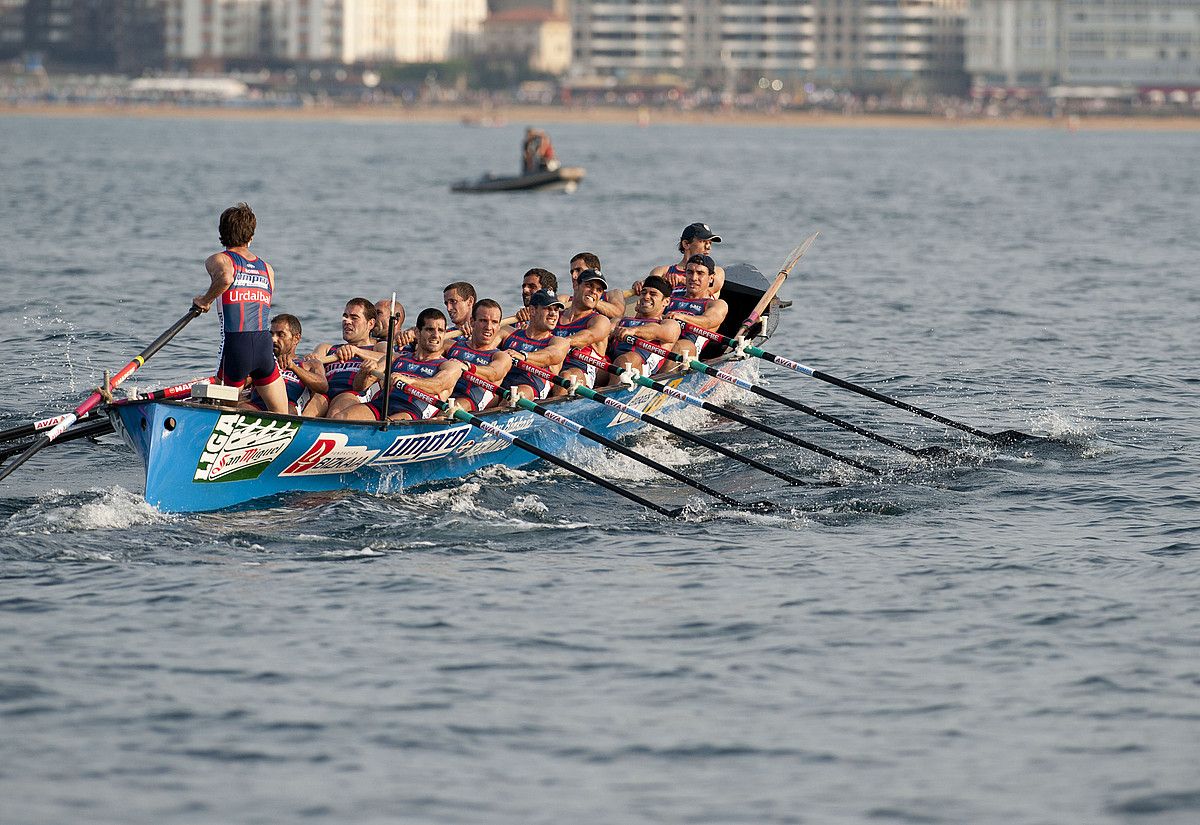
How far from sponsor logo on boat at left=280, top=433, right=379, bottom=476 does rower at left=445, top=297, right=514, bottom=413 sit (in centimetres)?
130

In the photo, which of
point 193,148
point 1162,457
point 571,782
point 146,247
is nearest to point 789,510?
point 1162,457

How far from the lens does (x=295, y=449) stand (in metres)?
14.1

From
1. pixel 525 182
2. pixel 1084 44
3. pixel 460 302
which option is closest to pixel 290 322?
pixel 460 302

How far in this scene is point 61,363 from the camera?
2212cm

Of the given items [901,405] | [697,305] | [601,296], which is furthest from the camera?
[697,305]

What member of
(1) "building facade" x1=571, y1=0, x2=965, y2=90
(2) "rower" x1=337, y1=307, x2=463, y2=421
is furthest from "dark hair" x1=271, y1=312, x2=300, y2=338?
(1) "building facade" x1=571, y1=0, x2=965, y2=90

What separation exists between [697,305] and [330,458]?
20.3 feet

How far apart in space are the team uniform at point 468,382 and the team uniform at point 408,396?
0.42 meters

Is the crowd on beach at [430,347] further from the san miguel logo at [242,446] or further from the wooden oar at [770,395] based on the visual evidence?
the san miguel logo at [242,446]

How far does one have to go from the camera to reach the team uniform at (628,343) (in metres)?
18.1

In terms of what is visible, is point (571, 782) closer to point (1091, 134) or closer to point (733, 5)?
point (1091, 134)

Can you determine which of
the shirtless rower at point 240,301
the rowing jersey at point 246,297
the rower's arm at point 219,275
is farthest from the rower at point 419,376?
the rower's arm at point 219,275

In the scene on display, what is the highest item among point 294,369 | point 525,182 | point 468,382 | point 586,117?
point 586,117

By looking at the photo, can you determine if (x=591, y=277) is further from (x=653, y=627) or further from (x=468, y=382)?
(x=653, y=627)
